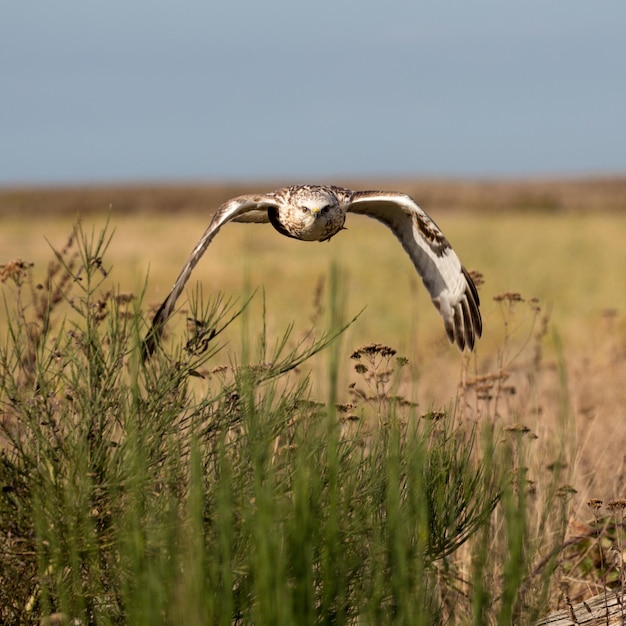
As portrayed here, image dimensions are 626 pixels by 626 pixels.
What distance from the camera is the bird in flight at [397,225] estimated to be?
17.5ft

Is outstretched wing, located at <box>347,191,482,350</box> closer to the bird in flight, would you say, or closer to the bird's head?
the bird in flight

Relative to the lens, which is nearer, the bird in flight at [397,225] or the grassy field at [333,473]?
the grassy field at [333,473]

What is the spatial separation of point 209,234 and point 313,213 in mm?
920

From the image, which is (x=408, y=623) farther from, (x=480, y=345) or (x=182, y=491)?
(x=480, y=345)

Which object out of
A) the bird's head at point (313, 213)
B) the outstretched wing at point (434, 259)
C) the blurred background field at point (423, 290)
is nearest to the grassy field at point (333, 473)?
the blurred background field at point (423, 290)

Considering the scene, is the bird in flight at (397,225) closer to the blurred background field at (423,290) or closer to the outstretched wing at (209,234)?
the outstretched wing at (209,234)

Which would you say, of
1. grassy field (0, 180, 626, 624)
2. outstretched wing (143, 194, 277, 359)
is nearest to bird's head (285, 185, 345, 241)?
outstretched wing (143, 194, 277, 359)

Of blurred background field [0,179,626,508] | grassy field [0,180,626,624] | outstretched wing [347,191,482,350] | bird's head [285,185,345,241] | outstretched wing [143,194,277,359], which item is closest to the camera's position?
grassy field [0,180,626,624]

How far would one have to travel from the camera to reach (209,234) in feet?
14.8

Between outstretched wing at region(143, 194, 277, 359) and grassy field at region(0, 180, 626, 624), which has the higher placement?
outstretched wing at region(143, 194, 277, 359)

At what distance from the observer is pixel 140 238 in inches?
1086

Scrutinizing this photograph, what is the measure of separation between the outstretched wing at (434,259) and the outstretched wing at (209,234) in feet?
1.73

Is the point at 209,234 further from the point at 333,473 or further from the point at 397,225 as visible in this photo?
the point at 333,473

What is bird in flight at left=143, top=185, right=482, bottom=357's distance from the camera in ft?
17.5
